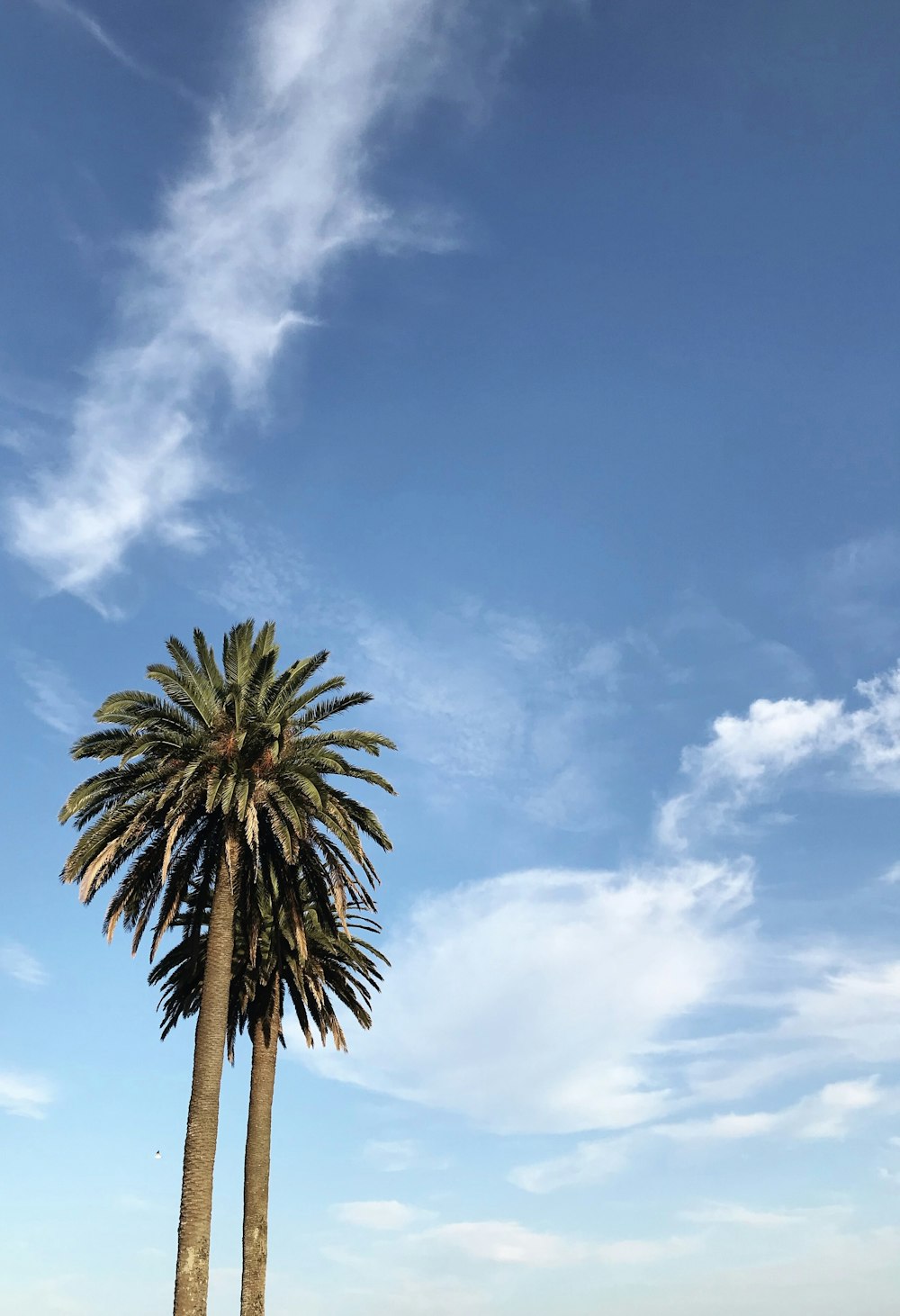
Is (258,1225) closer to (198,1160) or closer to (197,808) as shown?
(198,1160)

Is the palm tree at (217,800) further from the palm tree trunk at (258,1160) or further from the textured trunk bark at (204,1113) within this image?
the palm tree trunk at (258,1160)

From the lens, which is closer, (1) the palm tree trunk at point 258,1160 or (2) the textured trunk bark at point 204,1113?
(2) the textured trunk bark at point 204,1113

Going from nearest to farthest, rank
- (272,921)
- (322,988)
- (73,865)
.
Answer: (73,865) < (272,921) < (322,988)

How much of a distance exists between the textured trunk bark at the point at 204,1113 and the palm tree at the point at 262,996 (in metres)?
4.68

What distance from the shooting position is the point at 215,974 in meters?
32.1

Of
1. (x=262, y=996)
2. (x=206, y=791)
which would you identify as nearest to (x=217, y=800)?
(x=206, y=791)

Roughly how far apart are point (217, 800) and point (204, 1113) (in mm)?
8343

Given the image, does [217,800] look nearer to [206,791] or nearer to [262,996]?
[206,791]

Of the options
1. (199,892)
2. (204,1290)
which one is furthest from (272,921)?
(204,1290)

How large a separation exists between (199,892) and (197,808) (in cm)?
325

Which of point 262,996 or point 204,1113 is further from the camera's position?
point 262,996

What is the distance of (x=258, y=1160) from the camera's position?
131 feet

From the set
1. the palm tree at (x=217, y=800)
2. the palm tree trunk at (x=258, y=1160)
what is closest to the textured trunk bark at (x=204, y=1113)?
the palm tree at (x=217, y=800)

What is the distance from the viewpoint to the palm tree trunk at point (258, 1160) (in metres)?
38.6
